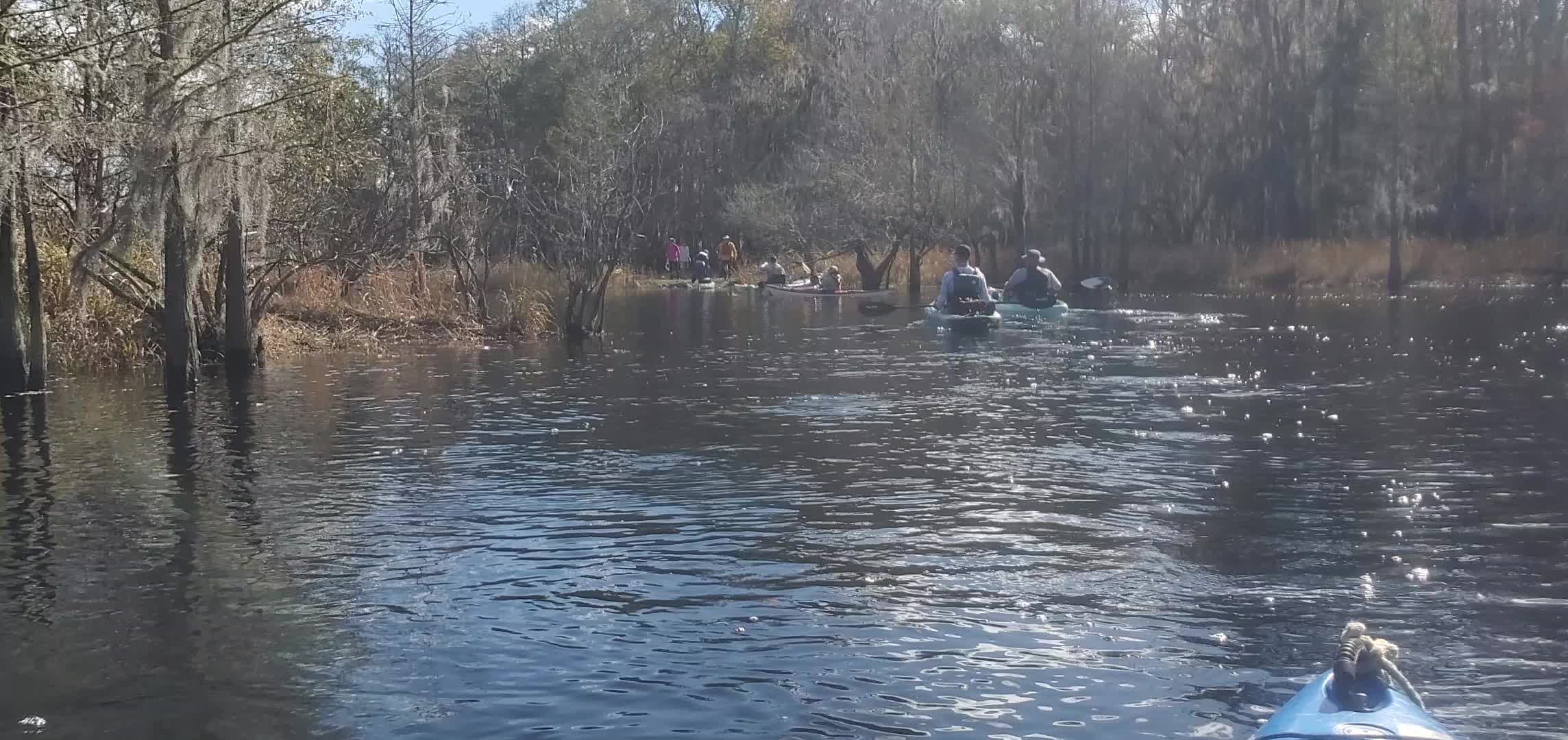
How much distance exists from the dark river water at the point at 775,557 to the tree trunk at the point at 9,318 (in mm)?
416

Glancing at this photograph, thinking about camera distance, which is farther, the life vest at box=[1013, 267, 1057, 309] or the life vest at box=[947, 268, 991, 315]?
the life vest at box=[1013, 267, 1057, 309]

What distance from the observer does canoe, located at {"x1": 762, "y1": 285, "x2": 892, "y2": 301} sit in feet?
148

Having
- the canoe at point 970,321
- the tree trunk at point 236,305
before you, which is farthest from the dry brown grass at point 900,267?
the tree trunk at point 236,305

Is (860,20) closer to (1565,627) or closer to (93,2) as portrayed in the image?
(93,2)

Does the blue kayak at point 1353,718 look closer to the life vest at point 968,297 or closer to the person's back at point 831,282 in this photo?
the life vest at point 968,297

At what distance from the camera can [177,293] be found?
19641mm

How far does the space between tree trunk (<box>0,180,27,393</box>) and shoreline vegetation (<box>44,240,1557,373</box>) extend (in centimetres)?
260

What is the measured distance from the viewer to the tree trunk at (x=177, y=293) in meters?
18.6

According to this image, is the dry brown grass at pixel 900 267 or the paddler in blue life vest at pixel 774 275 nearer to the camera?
the paddler in blue life vest at pixel 774 275

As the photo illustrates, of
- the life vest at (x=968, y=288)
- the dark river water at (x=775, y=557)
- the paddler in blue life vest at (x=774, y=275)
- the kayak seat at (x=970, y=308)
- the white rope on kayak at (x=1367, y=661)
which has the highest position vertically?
the paddler in blue life vest at (x=774, y=275)

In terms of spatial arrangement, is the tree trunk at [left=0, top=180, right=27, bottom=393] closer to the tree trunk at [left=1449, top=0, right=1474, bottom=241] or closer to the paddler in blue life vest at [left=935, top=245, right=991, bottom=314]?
the paddler in blue life vest at [left=935, top=245, right=991, bottom=314]

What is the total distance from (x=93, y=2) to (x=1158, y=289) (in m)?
41.9

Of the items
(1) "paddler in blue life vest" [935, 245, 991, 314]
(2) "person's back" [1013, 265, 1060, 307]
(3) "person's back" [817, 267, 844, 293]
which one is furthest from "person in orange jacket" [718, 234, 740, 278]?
(1) "paddler in blue life vest" [935, 245, 991, 314]

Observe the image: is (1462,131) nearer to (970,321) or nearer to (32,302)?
(970,321)
